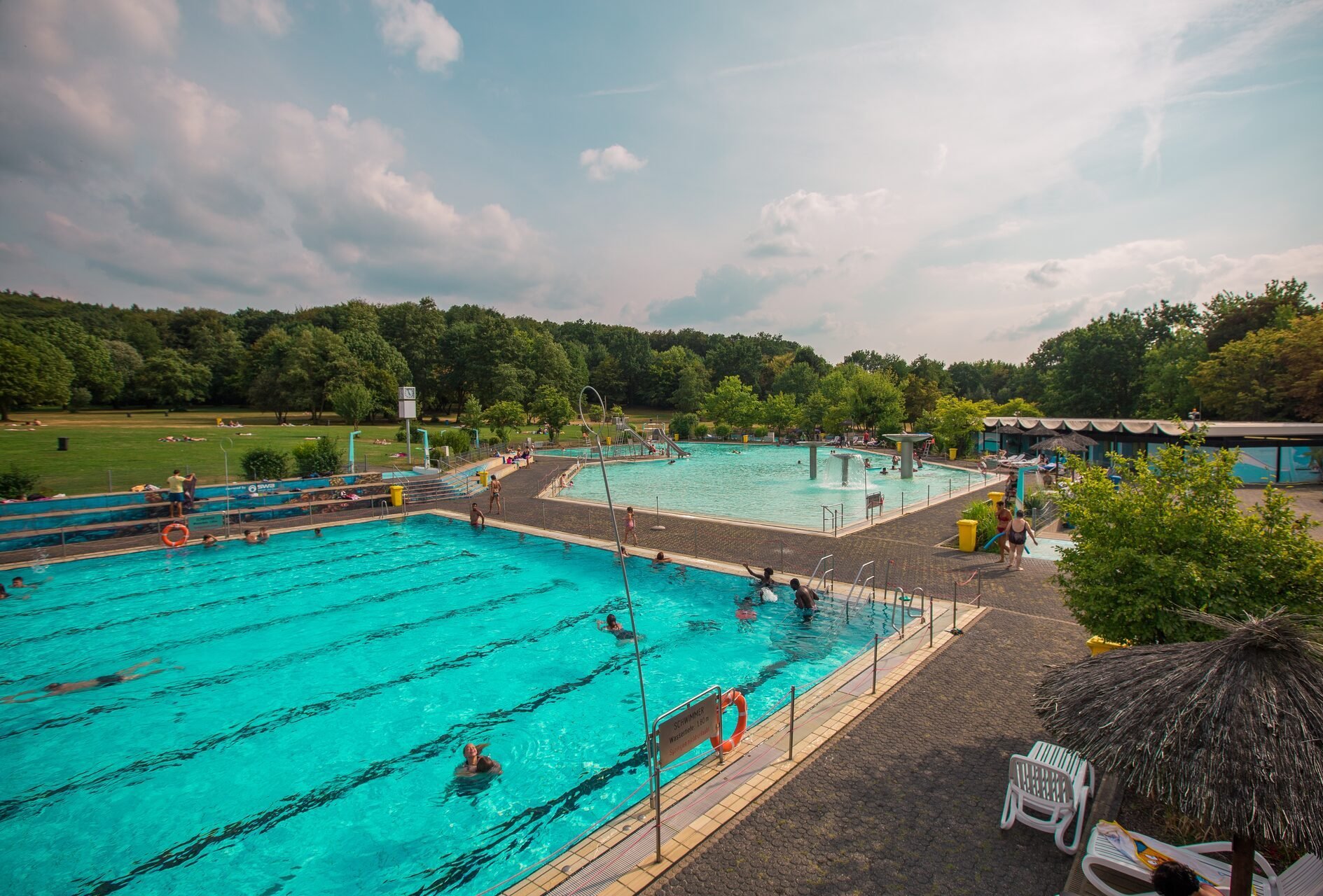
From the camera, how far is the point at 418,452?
4253 cm

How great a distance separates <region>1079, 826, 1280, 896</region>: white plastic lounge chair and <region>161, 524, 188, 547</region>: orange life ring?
24987mm

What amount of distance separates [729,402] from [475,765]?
206 feet

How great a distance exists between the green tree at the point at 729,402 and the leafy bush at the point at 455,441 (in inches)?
1336

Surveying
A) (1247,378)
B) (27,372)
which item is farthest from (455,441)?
(1247,378)

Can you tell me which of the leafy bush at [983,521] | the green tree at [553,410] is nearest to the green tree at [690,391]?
the green tree at [553,410]

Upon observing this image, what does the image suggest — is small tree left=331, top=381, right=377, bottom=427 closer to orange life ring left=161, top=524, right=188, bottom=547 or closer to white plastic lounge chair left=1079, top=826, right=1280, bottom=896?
orange life ring left=161, top=524, right=188, bottom=547

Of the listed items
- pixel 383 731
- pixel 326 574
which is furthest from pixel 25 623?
pixel 383 731

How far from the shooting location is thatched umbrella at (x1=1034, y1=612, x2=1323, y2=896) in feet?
13.1

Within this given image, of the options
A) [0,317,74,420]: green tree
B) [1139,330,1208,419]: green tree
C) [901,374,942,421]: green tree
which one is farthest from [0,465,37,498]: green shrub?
[1139,330,1208,419]: green tree

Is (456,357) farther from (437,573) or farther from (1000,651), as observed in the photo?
(1000,651)

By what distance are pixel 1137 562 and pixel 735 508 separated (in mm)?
19240

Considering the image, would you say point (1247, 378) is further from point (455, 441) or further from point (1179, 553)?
point (455, 441)

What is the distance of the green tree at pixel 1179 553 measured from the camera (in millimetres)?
5984

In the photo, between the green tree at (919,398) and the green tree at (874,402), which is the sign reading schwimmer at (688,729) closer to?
the green tree at (874,402)
